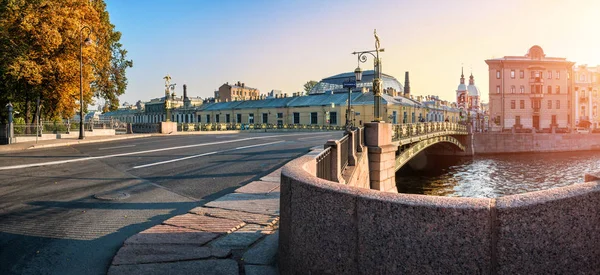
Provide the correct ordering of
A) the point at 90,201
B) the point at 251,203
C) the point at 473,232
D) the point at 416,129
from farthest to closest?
the point at 416,129
the point at 90,201
the point at 251,203
the point at 473,232

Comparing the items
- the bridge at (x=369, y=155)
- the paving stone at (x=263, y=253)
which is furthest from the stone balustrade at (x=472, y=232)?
the bridge at (x=369, y=155)

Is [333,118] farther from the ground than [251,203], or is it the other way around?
[333,118]

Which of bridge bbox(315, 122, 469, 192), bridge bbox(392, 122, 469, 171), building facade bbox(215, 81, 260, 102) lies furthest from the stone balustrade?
building facade bbox(215, 81, 260, 102)

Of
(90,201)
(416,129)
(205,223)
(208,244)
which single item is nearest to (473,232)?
(208,244)

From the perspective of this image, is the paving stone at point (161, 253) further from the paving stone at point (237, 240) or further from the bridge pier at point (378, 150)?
the bridge pier at point (378, 150)

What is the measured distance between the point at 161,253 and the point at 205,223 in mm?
1199

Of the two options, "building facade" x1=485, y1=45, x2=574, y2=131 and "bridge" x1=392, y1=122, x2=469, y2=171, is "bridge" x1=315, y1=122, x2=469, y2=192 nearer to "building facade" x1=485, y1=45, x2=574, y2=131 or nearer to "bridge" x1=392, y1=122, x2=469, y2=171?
"bridge" x1=392, y1=122, x2=469, y2=171

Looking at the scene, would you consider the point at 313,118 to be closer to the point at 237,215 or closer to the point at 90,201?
the point at 90,201

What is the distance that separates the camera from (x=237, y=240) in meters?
4.65

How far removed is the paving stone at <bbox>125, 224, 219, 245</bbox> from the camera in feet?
14.9

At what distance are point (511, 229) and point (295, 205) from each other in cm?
170

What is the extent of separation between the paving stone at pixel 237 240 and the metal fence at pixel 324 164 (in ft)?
6.87

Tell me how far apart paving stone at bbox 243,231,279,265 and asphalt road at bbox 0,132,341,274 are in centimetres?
148

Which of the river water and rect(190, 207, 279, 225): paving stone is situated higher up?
rect(190, 207, 279, 225): paving stone
